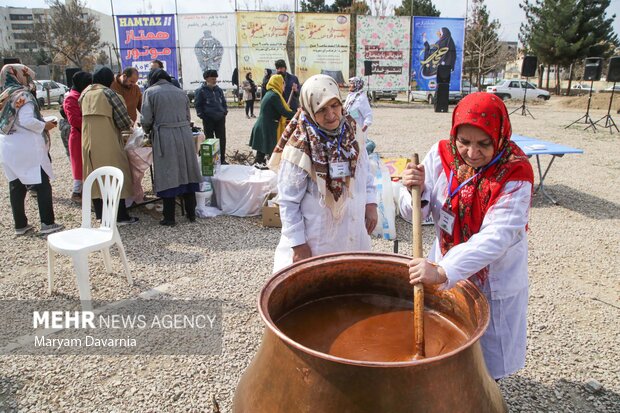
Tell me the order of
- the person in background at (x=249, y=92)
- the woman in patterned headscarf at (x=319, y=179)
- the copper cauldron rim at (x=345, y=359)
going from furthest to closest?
the person in background at (x=249, y=92)
the woman in patterned headscarf at (x=319, y=179)
the copper cauldron rim at (x=345, y=359)

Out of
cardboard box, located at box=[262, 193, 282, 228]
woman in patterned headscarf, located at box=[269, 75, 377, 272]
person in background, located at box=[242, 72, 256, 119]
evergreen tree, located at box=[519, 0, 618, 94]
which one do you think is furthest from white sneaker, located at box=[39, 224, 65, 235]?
evergreen tree, located at box=[519, 0, 618, 94]

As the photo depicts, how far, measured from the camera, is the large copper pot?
1021 millimetres

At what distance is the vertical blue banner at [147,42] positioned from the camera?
19.9m

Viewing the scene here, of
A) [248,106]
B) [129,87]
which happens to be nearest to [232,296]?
[129,87]

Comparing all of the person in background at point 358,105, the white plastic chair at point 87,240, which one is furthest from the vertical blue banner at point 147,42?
the white plastic chair at point 87,240

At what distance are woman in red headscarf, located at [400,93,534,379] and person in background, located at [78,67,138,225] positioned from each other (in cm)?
410

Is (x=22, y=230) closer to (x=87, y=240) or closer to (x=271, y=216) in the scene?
(x=87, y=240)

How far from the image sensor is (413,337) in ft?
4.69

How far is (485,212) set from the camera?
5.16ft

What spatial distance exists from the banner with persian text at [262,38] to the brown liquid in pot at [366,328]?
19716 mm

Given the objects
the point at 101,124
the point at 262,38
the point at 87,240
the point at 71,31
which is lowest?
the point at 87,240

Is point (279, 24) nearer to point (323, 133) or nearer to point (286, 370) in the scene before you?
point (323, 133)

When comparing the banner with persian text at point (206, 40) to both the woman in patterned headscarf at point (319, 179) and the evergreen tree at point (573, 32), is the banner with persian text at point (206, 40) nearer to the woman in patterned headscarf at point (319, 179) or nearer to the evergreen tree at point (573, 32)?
the woman in patterned headscarf at point (319, 179)

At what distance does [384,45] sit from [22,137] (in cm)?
1940
